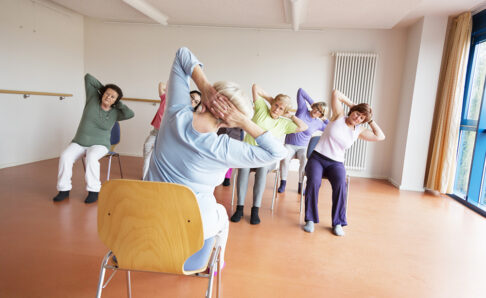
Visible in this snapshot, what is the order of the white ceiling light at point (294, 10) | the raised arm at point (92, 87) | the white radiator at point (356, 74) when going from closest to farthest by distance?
the raised arm at point (92, 87) < the white ceiling light at point (294, 10) < the white radiator at point (356, 74)

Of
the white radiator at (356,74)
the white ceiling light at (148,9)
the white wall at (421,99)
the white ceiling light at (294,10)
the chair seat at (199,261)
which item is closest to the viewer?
the chair seat at (199,261)

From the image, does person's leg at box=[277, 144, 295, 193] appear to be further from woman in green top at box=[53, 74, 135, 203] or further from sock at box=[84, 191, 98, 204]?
sock at box=[84, 191, 98, 204]

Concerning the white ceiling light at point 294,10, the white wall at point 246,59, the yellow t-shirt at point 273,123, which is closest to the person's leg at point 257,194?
the yellow t-shirt at point 273,123

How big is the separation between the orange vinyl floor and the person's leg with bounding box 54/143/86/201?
0.11 m

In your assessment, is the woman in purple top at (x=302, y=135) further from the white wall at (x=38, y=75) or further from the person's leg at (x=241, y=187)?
the white wall at (x=38, y=75)

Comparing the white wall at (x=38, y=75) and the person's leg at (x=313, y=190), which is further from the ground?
the white wall at (x=38, y=75)

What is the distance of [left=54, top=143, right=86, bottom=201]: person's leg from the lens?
Result: 9.66ft

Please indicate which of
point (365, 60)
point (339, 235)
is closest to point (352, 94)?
point (365, 60)

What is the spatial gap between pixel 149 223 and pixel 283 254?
143 cm

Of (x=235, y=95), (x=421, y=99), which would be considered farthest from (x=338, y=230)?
(x=421, y=99)

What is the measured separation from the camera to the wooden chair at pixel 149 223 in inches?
39.3

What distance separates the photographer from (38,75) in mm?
4582

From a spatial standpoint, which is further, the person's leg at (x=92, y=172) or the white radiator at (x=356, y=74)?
the white radiator at (x=356, y=74)

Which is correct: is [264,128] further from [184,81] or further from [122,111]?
[122,111]
